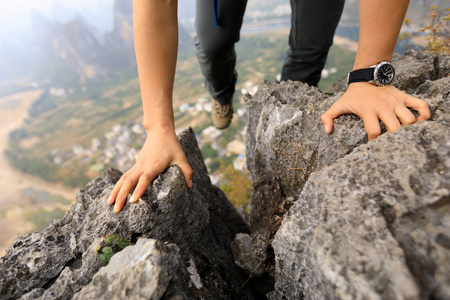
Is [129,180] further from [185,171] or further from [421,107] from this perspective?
[421,107]

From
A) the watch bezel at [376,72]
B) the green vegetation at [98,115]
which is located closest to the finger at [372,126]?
the watch bezel at [376,72]

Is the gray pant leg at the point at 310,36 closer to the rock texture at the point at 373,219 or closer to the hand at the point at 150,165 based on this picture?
the rock texture at the point at 373,219

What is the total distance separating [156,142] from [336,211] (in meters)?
1.78

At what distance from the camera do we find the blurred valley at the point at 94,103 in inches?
1200

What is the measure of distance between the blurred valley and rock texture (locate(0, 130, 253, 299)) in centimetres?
306

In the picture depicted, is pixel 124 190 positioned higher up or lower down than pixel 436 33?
higher up

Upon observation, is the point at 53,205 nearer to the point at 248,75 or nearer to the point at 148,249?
the point at 248,75

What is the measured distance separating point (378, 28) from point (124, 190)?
109 inches

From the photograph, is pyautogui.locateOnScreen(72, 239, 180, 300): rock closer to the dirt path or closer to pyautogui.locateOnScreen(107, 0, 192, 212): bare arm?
pyautogui.locateOnScreen(107, 0, 192, 212): bare arm

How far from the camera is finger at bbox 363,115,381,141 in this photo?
1.74m

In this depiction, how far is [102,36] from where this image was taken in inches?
4008

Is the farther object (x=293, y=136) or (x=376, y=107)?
(x=293, y=136)

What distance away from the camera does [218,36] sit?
343 cm

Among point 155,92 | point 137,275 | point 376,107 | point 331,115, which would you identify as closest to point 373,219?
point 376,107
